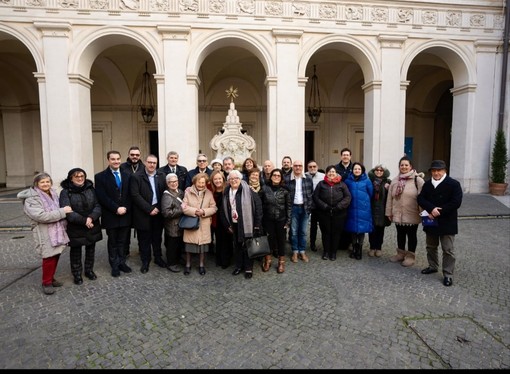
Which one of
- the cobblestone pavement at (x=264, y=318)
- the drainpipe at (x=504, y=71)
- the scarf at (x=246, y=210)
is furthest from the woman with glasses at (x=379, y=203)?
the drainpipe at (x=504, y=71)

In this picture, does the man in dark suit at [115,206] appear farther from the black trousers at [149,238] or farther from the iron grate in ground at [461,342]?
the iron grate in ground at [461,342]

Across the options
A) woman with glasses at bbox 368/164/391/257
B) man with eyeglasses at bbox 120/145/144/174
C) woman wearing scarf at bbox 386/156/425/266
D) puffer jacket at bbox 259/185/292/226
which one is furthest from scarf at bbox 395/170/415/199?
man with eyeglasses at bbox 120/145/144/174

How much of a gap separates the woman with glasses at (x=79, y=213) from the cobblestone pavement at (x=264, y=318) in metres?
0.47

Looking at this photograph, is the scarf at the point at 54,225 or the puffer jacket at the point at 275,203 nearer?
the scarf at the point at 54,225

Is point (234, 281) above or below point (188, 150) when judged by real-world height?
below

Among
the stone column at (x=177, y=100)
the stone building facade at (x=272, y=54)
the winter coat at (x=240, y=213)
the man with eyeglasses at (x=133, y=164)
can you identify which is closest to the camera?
the winter coat at (x=240, y=213)

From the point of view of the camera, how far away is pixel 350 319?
3.25 m

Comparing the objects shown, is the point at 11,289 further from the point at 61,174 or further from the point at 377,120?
the point at 377,120

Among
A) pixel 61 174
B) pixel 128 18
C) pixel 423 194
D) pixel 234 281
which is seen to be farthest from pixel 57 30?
pixel 423 194

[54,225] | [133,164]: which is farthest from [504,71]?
[54,225]

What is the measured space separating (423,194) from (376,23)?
30.2 feet

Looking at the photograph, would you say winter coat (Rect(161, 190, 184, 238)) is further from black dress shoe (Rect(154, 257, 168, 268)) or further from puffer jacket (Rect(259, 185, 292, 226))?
puffer jacket (Rect(259, 185, 292, 226))

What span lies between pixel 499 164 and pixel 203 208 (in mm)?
12120

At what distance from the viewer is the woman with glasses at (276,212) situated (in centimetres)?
464
